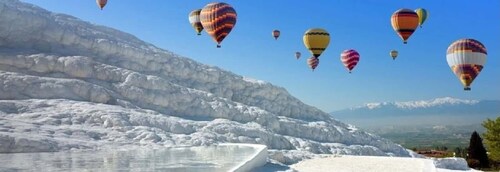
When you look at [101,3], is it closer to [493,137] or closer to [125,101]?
[125,101]

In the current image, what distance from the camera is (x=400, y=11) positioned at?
3828 centimetres

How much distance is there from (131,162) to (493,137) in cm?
4065

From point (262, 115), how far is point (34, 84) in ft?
78.9

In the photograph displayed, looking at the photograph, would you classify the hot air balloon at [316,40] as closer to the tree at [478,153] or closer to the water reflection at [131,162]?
the water reflection at [131,162]

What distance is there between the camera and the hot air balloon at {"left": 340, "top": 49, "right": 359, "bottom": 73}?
158 feet

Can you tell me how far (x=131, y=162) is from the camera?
23.4 m

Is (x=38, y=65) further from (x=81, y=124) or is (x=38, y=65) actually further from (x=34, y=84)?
(x=81, y=124)

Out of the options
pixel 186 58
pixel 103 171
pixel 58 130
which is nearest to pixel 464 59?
pixel 103 171

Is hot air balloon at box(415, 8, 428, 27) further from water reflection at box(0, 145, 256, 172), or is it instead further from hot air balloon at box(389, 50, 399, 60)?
water reflection at box(0, 145, 256, 172)

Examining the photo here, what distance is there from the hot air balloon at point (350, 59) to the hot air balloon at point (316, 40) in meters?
6.70

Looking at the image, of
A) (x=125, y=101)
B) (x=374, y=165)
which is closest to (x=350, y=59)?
(x=374, y=165)

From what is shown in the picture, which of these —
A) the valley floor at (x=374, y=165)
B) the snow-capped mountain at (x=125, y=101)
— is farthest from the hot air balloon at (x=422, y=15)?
the valley floor at (x=374, y=165)

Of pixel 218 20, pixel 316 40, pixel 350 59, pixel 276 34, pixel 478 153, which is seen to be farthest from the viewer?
pixel 276 34

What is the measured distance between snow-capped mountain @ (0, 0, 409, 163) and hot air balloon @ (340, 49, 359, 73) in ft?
29.8
